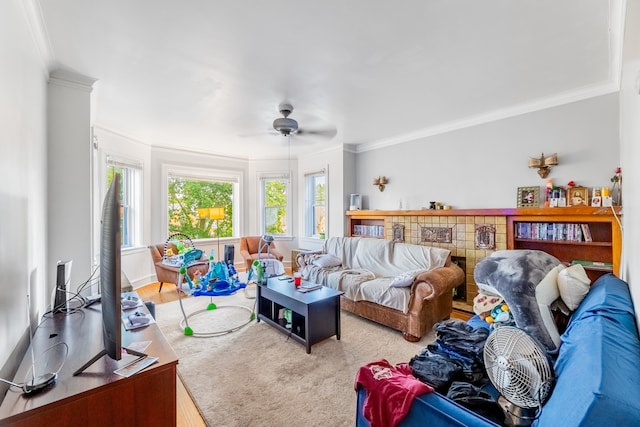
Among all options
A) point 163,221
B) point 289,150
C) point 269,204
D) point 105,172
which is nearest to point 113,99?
point 105,172

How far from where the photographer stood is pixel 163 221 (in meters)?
5.13

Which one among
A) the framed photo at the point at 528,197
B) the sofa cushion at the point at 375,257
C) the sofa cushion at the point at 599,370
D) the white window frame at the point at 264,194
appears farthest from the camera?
the white window frame at the point at 264,194

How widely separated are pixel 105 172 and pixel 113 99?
58.1 inches

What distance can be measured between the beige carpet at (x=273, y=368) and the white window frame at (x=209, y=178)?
8.10 ft

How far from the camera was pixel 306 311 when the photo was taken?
2633 millimetres

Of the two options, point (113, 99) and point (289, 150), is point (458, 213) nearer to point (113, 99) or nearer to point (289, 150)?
point (289, 150)

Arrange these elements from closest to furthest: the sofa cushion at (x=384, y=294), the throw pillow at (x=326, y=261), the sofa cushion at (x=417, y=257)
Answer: the sofa cushion at (x=384, y=294) < the sofa cushion at (x=417, y=257) < the throw pillow at (x=326, y=261)

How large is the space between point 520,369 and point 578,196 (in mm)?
2736

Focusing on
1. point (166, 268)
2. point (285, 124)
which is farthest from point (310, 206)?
point (285, 124)

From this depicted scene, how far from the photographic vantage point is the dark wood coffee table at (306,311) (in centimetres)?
266

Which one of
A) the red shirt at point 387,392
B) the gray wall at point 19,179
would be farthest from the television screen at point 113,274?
the red shirt at point 387,392

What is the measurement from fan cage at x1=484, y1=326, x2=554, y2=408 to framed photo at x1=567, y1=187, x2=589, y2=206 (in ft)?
8.54

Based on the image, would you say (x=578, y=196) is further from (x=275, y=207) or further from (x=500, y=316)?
(x=275, y=207)

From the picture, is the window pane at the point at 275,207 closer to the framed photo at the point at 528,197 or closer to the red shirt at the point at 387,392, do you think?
the framed photo at the point at 528,197
